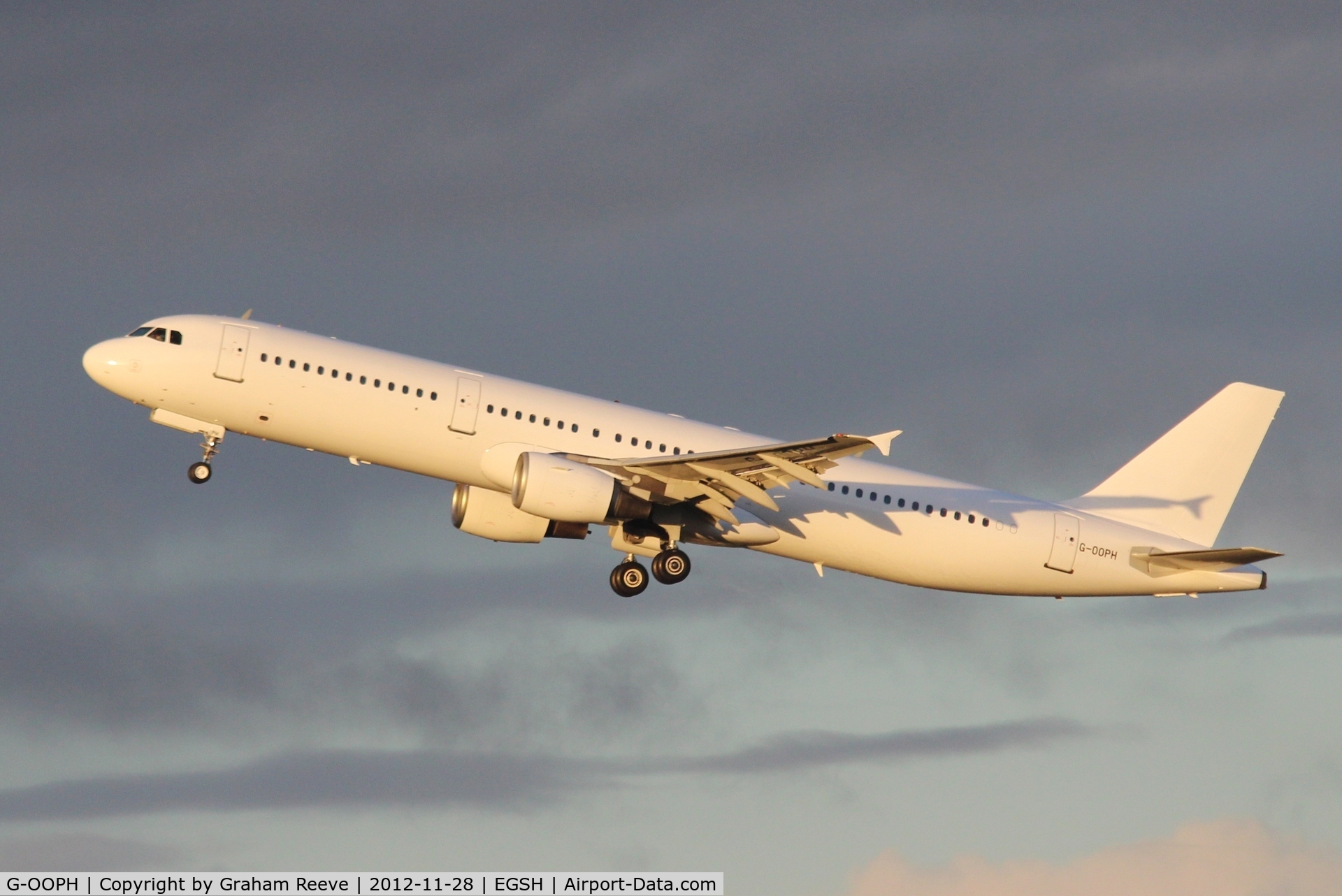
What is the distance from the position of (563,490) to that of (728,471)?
4.36m

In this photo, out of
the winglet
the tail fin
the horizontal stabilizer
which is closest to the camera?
the winglet

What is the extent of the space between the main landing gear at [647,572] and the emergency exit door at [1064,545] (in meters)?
11.2

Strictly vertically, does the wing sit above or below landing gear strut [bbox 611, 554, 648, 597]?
above

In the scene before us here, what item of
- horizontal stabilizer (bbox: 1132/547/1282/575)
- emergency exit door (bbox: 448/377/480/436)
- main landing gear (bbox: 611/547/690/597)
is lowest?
main landing gear (bbox: 611/547/690/597)

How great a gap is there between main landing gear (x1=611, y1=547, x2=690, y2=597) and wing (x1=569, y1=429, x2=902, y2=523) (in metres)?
1.66

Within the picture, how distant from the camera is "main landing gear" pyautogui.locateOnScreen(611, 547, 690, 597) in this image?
49719 millimetres

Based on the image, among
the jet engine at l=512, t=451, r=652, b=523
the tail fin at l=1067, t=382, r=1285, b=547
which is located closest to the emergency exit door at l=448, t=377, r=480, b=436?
the jet engine at l=512, t=451, r=652, b=523

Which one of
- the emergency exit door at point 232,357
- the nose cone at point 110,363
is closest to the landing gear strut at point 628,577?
the emergency exit door at point 232,357

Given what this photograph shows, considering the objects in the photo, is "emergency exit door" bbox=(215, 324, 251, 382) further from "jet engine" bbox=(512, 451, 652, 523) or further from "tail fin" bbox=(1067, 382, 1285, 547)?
"tail fin" bbox=(1067, 382, 1285, 547)

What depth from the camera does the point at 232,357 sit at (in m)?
47.1

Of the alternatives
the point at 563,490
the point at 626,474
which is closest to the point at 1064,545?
the point at 626,474

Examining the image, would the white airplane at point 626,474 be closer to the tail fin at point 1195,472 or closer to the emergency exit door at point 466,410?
the emergency exit door at point 466,410

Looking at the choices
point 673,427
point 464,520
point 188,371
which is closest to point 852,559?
point 673,427

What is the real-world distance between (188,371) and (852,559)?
18952mm
